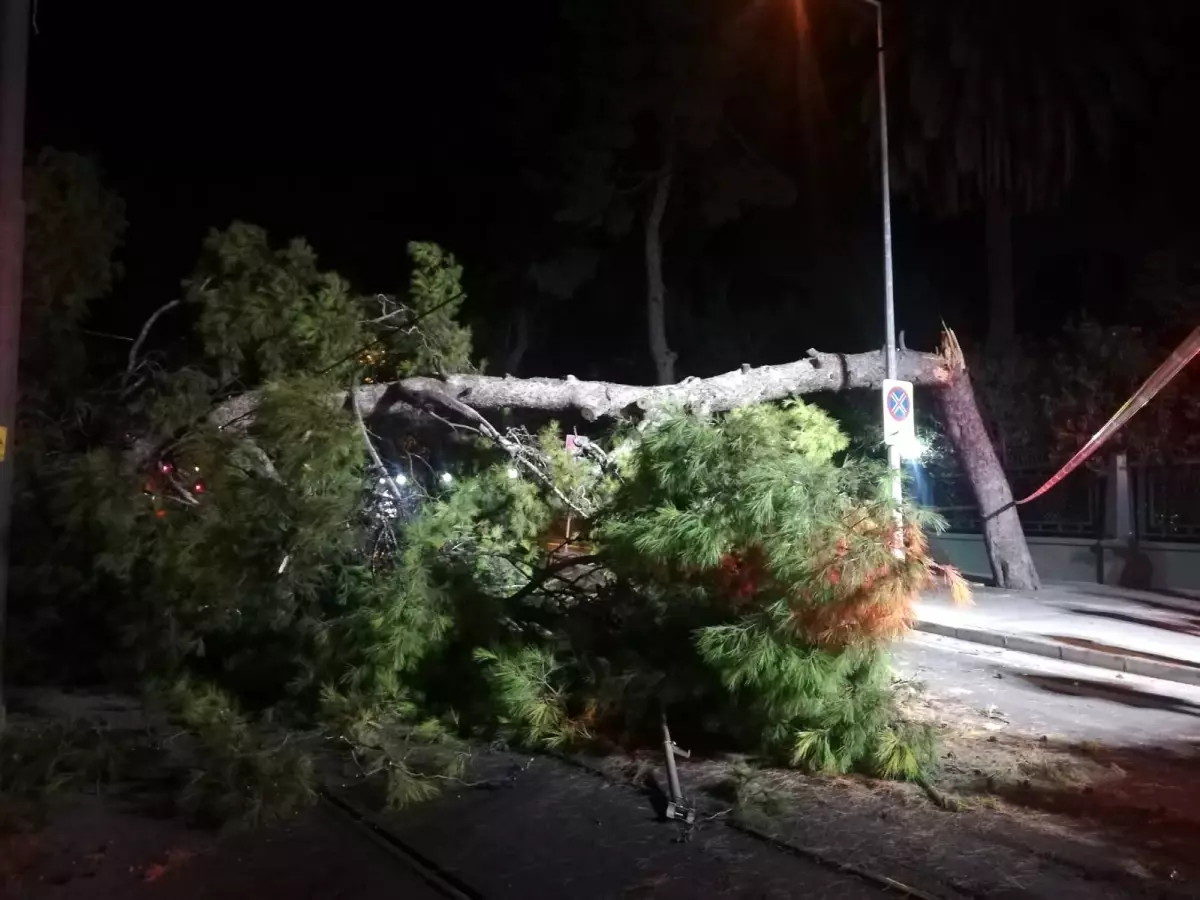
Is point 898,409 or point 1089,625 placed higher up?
point 898,409

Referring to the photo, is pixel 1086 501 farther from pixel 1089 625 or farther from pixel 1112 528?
pixel 1089 625

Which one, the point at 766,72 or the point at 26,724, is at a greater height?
the point at 766,72

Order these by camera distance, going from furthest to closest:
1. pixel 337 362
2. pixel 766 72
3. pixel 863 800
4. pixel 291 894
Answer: pixel 766 72 < pixel 337 362 < pixel 863 800 < pixel 291 894

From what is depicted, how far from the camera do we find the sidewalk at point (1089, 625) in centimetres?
1146

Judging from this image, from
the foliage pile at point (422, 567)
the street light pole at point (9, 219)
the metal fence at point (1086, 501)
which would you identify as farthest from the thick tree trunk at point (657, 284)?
the street light pole at point (9, 219)

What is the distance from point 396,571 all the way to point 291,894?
3993mm

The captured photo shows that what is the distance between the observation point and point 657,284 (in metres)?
24.3

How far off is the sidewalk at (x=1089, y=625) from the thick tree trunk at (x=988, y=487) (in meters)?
0.36

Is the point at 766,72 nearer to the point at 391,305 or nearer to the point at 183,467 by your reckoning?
the point at 391,305

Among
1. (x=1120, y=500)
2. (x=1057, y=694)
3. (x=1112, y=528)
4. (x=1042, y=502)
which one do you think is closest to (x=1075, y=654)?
(x=1057, y=694)

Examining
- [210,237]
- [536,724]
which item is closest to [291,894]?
[536,724]

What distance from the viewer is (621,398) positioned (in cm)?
1316

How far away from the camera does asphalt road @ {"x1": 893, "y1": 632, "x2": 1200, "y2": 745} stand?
341 inches

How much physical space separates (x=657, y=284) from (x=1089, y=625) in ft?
41.9
